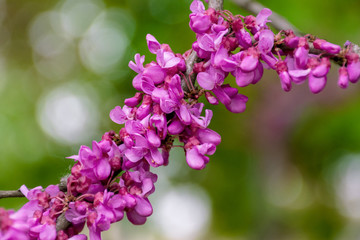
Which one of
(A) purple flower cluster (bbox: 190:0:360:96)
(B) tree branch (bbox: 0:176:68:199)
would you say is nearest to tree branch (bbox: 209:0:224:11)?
(A) purple flower cluster (bbox: 190:0:360:96)

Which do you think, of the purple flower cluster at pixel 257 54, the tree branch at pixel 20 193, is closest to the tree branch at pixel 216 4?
the purple flower cluster at pixel 257 54

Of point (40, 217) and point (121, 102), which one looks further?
point (121, 102)

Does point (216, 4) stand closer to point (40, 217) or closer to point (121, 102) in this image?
point (40, 217)

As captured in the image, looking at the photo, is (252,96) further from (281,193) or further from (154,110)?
(154,110)

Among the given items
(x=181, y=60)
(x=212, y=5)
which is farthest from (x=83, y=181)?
(x=212, y=5)

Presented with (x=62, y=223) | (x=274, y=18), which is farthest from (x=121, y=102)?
(x=62, y=223)

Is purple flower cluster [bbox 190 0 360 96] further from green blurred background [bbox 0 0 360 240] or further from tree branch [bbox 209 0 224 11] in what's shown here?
green blurred background [bbox 0 0 360 240]

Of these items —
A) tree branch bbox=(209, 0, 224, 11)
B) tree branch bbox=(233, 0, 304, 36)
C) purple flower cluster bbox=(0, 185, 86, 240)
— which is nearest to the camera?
purple flower cluster bbox=(0, 185, 86, 240)

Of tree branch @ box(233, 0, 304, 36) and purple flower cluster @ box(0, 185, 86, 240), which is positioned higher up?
tree branch @ box(233, 0, 304, 36)

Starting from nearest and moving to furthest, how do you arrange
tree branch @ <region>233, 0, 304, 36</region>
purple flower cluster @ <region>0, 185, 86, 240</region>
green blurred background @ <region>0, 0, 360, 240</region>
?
1. purple flower cluster @ <region>0, 185, 86, 240</region>
2. tree branch @ <region>233, 0, 304, 36</region>
3. green blurred background @ <region>0, 0, 360, 240</region>
